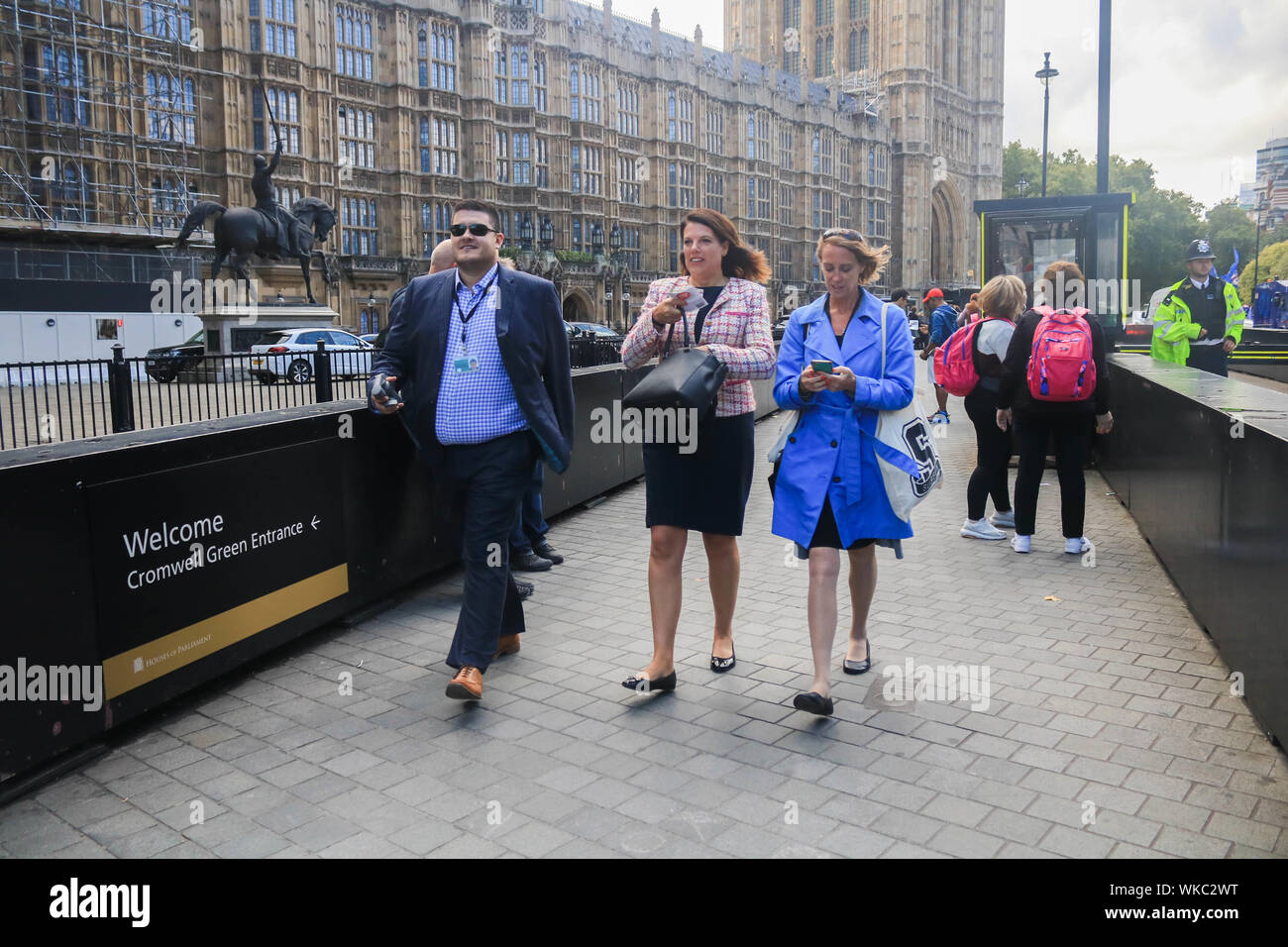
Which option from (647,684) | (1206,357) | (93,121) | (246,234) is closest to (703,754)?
(647,684)

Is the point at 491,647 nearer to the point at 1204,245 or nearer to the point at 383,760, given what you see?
the point at 383,760

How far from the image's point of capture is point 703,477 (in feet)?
15.4

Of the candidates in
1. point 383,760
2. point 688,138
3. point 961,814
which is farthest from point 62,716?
point 688,138

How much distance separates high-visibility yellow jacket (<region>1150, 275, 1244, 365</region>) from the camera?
36.7 ft

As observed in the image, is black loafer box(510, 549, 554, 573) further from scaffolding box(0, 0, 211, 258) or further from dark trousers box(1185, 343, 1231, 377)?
scaffolding box(0, 0, 211, 258)

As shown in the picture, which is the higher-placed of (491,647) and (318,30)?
(318,30)

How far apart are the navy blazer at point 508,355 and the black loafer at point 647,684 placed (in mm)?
1016

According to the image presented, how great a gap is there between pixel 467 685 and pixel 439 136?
4812 cm

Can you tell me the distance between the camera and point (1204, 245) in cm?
1087

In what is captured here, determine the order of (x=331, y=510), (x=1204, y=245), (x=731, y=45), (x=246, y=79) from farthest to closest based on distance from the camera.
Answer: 1. (x=731, y=45)
2. (x=246, y=79)
3. (x=1204, y=245)
4. (x=331, y=510)

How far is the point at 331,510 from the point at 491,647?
62.5 inches

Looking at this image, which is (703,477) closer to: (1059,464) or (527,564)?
(527,564)

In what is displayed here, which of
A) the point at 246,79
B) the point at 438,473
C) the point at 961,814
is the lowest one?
the point at 961,814

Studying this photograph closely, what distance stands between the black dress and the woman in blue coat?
0.21 m
